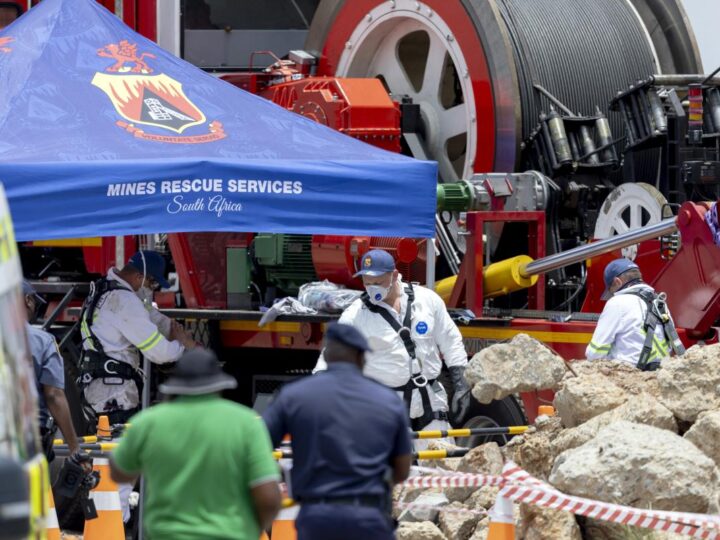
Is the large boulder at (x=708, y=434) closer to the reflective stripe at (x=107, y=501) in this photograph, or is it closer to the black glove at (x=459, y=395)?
the black glove at (x=459, y=395)

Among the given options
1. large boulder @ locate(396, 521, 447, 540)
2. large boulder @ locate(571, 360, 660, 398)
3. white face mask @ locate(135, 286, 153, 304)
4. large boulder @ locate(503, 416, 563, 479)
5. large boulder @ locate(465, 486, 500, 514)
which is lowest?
large boulder @ locate(396, 521, 447, 540)

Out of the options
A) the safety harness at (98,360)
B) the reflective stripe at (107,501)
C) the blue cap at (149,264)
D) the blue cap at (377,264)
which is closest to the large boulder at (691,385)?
the blue cap at (377,264)

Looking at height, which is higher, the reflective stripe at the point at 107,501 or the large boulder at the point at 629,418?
the large boulder at the point at 629,418

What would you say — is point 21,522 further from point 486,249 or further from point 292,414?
point 486,249

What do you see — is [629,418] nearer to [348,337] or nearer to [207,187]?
[348,337]

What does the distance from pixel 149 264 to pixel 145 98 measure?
3.27 feet

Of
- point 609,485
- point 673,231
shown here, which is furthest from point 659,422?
point 673,231

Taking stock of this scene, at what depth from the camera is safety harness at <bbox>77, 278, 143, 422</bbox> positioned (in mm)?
9461

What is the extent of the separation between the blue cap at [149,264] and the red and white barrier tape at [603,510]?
335 cm

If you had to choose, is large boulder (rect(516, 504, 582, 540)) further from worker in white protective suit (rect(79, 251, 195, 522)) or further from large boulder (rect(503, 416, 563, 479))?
worker in white protective suit (rect(79, 251, 195, 522))

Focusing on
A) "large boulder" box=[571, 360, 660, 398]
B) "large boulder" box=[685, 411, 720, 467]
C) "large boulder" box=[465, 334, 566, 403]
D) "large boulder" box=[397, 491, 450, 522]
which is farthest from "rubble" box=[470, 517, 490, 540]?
"large boulder" box=[685, 411, 720, 467]

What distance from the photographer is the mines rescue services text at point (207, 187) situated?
8.58 meters

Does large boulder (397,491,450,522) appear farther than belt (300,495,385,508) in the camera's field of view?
Yes

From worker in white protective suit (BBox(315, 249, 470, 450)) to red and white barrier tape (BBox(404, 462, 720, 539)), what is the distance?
166 cm
